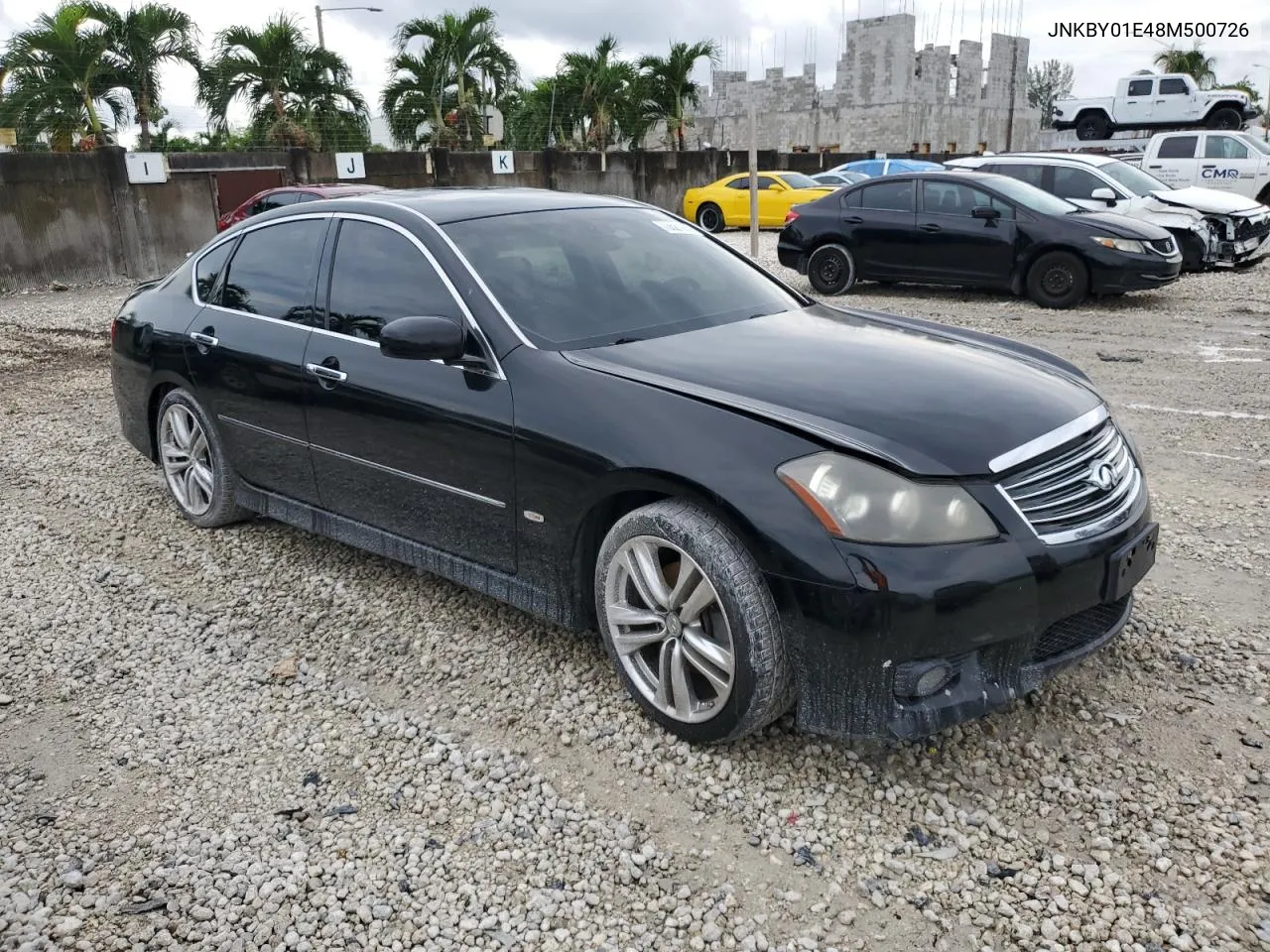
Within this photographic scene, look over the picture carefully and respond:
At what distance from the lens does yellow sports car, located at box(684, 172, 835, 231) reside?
23.7m

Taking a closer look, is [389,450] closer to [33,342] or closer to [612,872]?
[612,872]

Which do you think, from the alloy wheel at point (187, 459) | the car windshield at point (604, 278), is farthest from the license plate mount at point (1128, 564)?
the alloy wheel at point (187, 459)

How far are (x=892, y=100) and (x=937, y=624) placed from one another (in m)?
62.1

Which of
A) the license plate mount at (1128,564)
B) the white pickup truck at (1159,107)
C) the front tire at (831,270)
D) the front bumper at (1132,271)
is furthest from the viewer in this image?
the white pickup truck at (1159,107)

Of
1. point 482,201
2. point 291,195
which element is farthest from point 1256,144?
point 482,201

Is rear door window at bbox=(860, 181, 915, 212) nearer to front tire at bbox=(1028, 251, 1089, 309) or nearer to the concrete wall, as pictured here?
→ front tire at bbox=(1028, 251, 1089, 309)

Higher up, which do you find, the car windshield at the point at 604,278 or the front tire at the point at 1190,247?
the car windshield at the point at 604,278

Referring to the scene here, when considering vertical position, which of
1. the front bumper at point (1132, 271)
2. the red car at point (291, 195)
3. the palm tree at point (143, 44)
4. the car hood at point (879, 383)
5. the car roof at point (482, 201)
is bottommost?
the front bumper at point (1132, 271)

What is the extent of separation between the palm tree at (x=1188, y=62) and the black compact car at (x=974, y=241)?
56.2 meters

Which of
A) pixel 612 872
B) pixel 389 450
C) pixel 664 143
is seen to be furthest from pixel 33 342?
pixel 664 143

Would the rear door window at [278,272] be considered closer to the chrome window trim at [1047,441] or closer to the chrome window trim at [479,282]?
the chrome window trim at [479,282]

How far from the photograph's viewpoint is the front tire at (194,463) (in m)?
5.02

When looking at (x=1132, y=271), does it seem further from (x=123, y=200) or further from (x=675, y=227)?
(x=123, y=200)

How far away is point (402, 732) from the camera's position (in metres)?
3.42
